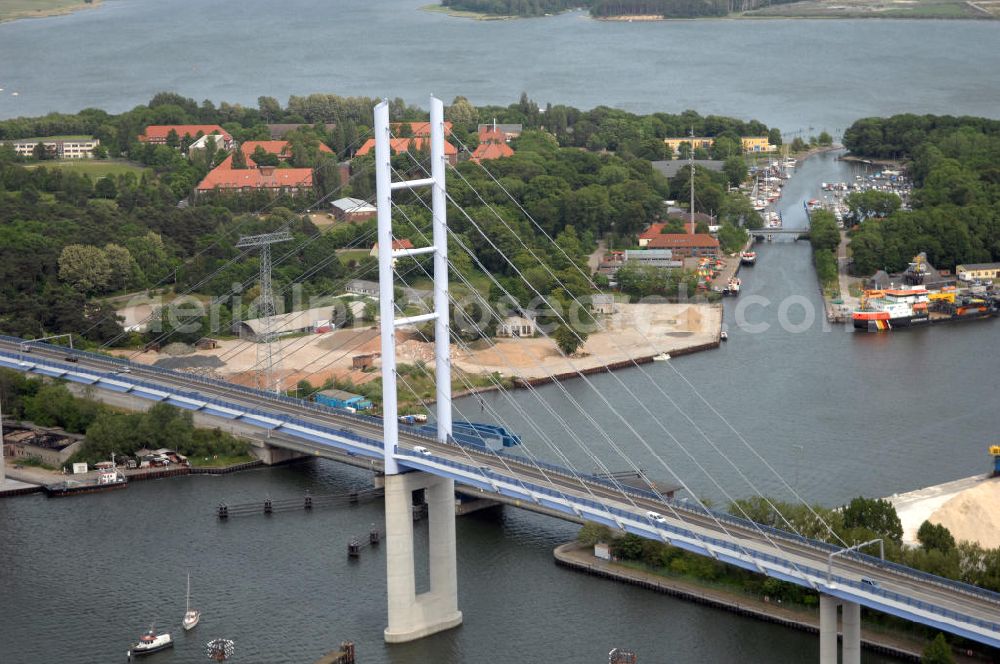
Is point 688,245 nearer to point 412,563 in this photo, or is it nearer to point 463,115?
point 463,115

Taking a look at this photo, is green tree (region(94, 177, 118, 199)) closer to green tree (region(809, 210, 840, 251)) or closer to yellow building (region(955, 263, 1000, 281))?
green tree (region(809, 210, 840, 251))

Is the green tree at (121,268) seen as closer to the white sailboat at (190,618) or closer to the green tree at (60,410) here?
the green tree at (60,410)

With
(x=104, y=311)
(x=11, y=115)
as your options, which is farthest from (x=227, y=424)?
(x=11, y=115)

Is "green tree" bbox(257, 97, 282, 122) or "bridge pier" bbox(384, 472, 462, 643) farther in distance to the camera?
"green tree" bbox(257, 97, 282, 122)

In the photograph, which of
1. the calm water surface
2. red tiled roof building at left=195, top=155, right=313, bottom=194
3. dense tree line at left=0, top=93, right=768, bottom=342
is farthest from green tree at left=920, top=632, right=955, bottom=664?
the calm water surface

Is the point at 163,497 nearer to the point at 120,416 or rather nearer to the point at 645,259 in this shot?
the point at 120,416

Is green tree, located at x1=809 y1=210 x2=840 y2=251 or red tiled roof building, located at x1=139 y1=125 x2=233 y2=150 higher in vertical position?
red tiled roof building, located at x1=139 y1=125 x2=233 y2=150

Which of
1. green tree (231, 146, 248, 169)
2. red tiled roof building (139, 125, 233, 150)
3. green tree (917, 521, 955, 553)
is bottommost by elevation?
green tree (917, 521, 955, 553)
